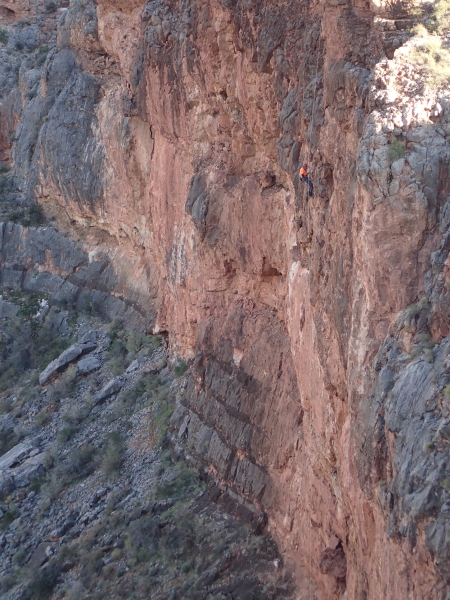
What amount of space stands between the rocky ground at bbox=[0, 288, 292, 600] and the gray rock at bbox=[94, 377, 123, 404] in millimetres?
42

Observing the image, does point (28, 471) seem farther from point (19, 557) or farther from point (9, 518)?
point (19, 557)

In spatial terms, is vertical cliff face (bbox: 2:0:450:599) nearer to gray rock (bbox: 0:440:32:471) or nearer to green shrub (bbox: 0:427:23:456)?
gray rock (bbox: 0:440:32:471)

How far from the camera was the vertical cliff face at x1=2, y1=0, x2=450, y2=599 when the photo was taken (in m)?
9.16

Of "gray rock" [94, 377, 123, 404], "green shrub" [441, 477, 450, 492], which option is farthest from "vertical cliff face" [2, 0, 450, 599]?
"gray rock" [94, 377, 123, 404]

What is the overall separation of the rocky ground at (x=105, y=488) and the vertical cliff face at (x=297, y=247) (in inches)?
37.8

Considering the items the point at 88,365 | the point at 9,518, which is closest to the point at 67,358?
the point at 88,365

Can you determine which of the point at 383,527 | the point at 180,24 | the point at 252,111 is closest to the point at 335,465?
the point at 383,527

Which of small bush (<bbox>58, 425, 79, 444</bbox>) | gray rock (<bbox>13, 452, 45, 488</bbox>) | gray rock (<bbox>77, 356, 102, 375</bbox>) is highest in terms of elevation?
gray rock (<bbox>77, 356, 102, 375</bbox>)

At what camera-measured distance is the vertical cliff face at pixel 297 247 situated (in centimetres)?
916

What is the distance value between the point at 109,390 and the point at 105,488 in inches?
197

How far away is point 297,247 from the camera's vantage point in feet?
51.5

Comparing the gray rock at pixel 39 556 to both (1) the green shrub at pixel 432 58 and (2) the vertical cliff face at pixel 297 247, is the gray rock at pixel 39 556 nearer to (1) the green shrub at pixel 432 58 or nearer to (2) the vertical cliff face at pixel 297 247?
(2) the vertical cliff face at pixel 297 247

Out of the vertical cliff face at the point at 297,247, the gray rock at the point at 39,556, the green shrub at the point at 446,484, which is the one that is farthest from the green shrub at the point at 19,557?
the green shrub at the point at 446,484

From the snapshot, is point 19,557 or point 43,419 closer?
point 19,557
